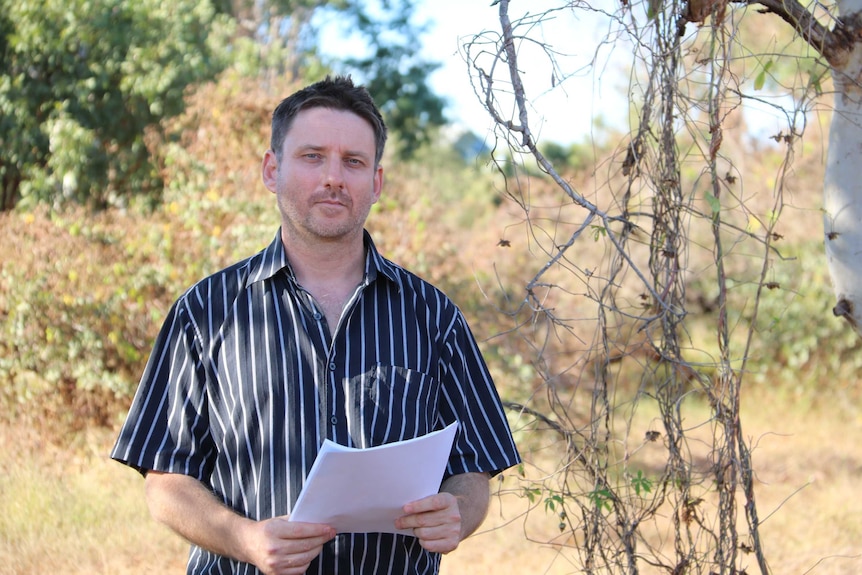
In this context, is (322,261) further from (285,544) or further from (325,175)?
(285,544)

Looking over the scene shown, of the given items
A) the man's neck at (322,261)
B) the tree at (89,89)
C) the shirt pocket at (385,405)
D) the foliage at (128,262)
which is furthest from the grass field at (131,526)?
the tree at (89,89)

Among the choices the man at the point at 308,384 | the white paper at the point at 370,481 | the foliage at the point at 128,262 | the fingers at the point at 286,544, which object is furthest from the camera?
the foliage at the point at 128,262

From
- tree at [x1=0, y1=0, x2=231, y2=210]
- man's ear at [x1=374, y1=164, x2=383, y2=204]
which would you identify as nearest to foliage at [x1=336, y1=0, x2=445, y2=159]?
tree at [x1=0, y1=0, x2=231, y2=210]

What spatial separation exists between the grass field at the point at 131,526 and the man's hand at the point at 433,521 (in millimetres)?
2102

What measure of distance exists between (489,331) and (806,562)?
2.58 metres

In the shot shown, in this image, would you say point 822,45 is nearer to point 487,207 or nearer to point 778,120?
point 778,120

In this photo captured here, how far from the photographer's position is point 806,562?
5102 millimetres

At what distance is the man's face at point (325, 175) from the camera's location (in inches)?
88.5

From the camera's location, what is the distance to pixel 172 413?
212 cm

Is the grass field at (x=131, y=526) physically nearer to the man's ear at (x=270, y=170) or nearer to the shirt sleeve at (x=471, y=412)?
the shirt sleeve at (x=471, y=412)

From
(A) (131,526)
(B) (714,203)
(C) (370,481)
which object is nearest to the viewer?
(C) (370,481)

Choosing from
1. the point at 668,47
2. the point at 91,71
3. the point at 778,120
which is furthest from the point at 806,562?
the point at 91,71

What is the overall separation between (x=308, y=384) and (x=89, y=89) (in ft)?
22.8

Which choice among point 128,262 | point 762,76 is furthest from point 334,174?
point 128,262
